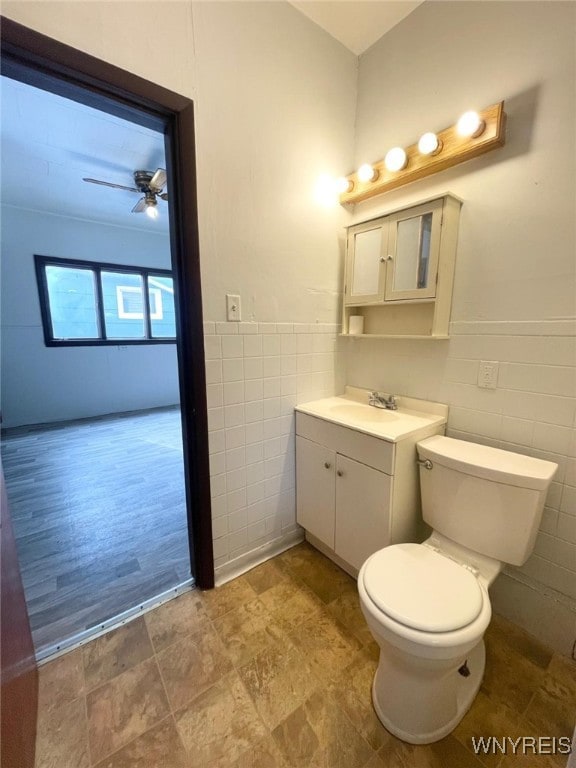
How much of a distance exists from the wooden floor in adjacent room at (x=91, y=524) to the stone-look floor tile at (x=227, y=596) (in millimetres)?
195

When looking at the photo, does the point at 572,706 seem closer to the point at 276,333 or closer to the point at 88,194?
the point at 276,333

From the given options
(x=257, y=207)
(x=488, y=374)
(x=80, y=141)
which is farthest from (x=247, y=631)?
(x=80, y=141)

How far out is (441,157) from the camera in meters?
1.32

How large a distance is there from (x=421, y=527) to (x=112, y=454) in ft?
9.36

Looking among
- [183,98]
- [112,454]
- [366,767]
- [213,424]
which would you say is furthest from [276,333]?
[112,454]

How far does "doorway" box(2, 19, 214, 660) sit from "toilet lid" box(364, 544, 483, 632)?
0.82m

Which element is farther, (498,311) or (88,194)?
(88,194)

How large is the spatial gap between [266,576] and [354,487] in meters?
0.70

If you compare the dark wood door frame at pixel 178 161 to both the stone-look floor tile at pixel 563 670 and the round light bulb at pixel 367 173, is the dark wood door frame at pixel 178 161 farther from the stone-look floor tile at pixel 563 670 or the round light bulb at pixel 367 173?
the stone-look floor tile at pixel 563 670

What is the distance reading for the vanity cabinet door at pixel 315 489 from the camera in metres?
1.57

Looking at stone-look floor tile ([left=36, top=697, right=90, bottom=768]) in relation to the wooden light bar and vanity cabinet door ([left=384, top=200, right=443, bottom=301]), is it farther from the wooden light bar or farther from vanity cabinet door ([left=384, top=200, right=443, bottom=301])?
the wooden light bar

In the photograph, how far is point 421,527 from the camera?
151 cm

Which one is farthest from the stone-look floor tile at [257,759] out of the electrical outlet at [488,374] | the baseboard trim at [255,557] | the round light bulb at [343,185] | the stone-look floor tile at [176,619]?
the round light bulb at [343,185]

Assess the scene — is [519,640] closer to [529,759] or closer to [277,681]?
[529,759]
